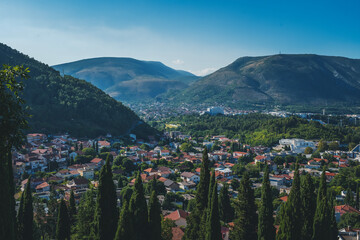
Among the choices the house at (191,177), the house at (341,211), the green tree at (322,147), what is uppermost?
the green tree at (322,147)

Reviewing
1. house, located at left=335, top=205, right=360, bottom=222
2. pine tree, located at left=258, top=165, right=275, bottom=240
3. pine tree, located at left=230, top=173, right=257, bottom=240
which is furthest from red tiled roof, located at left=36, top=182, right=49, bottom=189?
house, located at left=335, top=205, right=360, bottom=222

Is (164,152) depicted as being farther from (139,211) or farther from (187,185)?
(139,211)

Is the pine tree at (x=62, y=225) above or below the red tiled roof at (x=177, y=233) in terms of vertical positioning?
above

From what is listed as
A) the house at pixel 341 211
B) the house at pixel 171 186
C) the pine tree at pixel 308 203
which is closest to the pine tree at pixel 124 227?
the pine tree at pixel 308 203

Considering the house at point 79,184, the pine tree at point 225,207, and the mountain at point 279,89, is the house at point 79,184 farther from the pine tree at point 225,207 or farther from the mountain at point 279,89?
the mountain at point 279,89

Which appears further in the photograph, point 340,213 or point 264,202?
point 340,213

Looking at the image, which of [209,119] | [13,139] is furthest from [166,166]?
[209,119]

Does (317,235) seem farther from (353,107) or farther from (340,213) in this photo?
(353,107)
